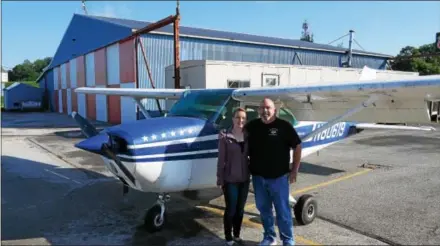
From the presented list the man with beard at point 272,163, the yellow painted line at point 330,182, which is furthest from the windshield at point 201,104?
the yellow painted line at point 330,182

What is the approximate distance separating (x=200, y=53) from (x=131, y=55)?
399cm

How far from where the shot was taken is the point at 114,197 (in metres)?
6.80

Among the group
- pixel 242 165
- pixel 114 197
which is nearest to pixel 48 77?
pixel 114 197

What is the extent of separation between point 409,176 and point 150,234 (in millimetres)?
5994

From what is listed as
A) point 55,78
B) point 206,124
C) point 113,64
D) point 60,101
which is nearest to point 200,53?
point 113,64

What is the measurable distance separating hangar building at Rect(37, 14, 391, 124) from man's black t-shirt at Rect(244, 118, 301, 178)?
655 inches

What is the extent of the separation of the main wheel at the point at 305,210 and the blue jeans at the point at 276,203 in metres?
0.92

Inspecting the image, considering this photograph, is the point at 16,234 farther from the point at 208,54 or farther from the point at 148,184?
the point at 208,54

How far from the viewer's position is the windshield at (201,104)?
560 cm

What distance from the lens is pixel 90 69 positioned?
29062mm

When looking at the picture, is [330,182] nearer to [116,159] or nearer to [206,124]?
[206,124]

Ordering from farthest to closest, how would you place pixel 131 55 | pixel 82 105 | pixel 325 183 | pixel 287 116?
pixel 82 105 → pixel 131 55 → pixel 325 183 → pixel 287 116

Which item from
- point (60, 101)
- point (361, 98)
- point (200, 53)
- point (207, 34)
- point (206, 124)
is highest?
point (207, 34)

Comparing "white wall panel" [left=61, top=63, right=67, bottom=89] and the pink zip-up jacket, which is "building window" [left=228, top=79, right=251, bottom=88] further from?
"white wall panel" [left=61, top=63, right=67, bottom=89]
